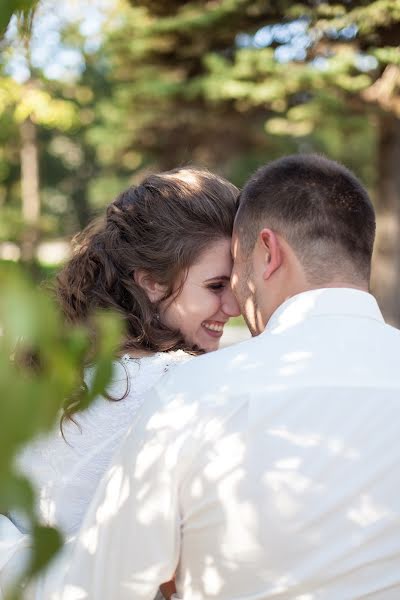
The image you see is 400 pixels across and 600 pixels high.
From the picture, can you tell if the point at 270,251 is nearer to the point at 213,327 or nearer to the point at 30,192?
the point at 213,327

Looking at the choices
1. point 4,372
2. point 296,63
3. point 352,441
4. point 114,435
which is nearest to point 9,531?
point 114,435

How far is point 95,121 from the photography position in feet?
81.1

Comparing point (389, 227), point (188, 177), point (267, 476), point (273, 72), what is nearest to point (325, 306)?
point (267, 476)

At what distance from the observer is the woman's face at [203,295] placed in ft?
9.89

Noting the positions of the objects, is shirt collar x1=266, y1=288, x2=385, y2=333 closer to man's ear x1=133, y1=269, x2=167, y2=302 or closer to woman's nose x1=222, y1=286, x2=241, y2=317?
woman's nose x1=222, y1=286, x2=241, y2=317

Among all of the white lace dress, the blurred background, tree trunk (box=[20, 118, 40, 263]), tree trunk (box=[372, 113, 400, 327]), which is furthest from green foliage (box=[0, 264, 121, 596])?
tree trunk (box=[20, 118, 40, 263])

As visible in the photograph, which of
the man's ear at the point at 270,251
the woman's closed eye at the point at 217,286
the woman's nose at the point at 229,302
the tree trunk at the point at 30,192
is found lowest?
the tree trunk at the point at 30,192

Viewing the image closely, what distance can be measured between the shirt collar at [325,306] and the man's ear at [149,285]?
109 centimetres

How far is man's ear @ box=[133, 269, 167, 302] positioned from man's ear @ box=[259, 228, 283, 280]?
34.5 inches

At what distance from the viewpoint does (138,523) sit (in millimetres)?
1764

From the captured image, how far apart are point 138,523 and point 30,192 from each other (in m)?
18.4

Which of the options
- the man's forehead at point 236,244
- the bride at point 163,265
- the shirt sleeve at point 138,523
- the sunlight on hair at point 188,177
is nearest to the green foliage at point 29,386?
the shirt sleeve at point 138,523

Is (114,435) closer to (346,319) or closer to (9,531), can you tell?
(9,531)

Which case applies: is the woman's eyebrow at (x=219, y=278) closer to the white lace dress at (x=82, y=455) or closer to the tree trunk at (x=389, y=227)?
the white lace dress at (x=82, y=455)
